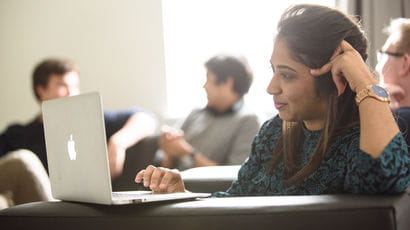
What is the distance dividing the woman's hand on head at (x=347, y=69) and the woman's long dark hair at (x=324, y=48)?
25 millimetres

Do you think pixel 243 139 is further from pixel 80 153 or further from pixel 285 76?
pixel 80 153

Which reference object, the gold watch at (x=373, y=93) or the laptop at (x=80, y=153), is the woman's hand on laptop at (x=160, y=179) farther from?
the gold watch at (x=373, y=93)

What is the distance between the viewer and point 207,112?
3930 mm

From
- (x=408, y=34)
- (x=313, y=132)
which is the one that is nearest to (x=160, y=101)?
(x=408, y=34)

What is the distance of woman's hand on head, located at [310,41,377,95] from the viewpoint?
138cm

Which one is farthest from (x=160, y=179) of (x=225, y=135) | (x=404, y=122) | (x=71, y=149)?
(x=225, y=135)

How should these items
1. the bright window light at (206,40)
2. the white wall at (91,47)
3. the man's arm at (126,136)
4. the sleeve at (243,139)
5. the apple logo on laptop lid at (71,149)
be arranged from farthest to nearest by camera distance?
→ the white wall at (91,47)
the bright window light at (206,40)
the sleeve at (243,139)
the man's arm at (126,136)
the apple logo on laptop lid at (71,149)

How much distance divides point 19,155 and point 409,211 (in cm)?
176

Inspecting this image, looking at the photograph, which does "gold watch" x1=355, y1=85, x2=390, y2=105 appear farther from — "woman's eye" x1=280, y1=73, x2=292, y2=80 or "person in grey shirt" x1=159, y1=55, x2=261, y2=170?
"person in grey shirt" x1=159, y1=55, x2=261, y2=170

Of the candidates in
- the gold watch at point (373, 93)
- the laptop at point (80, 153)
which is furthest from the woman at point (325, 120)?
the laptop at point (80, 153)

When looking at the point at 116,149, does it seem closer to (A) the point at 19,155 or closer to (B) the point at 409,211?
(A) the point at 19,155

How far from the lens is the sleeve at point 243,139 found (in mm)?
3512

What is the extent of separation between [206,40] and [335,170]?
3.46m

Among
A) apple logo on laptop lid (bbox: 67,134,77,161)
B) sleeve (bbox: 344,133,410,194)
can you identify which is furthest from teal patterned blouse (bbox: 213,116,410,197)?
apple logo on laptop lid (bbox: 67,134,77,161)
